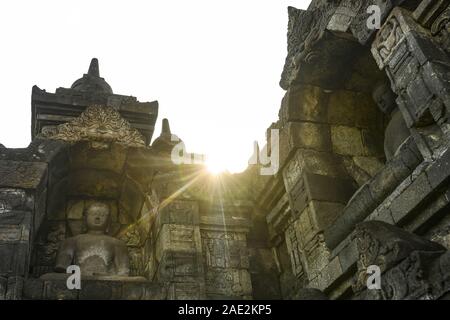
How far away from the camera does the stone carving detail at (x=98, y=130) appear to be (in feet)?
22.0

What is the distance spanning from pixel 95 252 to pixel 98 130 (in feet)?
5.41

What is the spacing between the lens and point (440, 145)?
406 cm

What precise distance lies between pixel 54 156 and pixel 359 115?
4.01 metres

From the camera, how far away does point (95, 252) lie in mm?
6512

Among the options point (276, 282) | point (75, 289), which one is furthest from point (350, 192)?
point (75, 289)

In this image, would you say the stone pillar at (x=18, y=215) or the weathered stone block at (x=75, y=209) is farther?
the weathered stone block at (x=75, y=209)

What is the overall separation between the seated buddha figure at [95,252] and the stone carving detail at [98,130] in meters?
1.06

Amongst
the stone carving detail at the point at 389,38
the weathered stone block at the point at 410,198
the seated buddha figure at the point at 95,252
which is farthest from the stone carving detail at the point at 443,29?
the seated buddha figure at the point at 95,252

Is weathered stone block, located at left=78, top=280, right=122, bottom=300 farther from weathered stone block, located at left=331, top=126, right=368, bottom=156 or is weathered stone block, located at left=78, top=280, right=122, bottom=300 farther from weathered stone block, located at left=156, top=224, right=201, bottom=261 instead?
weathered stone block, located at left=331, top=126, right=368, bottom=156

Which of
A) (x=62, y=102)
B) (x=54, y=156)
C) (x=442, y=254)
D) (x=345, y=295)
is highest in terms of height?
(x=62, y=102)

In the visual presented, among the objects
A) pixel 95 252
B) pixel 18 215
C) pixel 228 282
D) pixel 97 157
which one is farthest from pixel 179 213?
pixel 18 215

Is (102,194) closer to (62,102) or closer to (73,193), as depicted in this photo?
(73,193)
